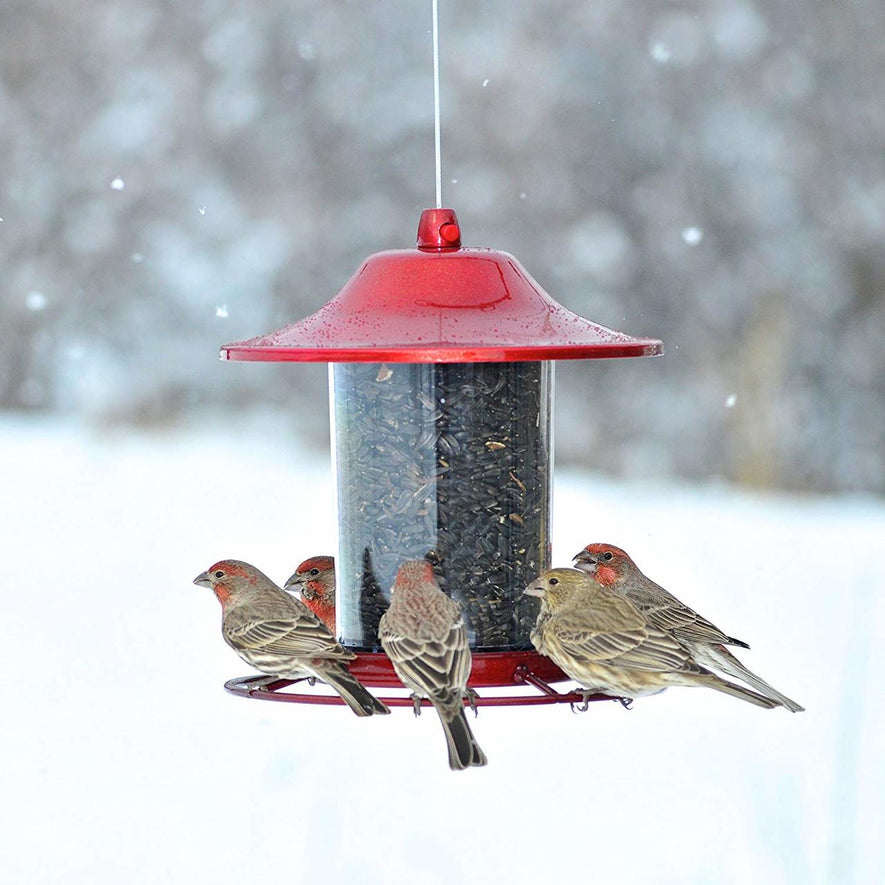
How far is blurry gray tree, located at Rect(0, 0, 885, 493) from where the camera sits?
10.4m

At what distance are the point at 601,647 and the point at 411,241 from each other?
6.32 m

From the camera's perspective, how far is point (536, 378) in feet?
15.2

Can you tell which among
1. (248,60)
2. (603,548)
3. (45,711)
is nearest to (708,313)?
(248,60)

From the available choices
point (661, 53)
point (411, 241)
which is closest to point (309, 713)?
point (411, 241)

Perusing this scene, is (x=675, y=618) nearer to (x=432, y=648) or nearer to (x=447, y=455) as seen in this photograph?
(x=447, y=455)

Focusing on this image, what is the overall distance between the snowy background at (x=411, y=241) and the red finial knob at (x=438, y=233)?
524cm

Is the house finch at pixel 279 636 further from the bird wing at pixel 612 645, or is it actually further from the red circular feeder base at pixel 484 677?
the bird wing at pixel 612 645

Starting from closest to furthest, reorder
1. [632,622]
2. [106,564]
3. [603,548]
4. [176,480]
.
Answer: [632,622] → [603,548] → [106,564] → [176,480]

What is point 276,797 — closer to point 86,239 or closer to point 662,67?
point 86,239

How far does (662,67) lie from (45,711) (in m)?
5.97

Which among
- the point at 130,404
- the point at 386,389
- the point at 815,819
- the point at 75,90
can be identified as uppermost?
the point at 75,90

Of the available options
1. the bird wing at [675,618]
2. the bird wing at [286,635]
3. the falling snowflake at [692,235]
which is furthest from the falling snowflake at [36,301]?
the bird wing at [675,618]

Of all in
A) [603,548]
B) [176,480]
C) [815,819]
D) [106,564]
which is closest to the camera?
[603,548]

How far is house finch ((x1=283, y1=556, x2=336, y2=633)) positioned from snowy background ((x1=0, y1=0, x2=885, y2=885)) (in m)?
4.49
